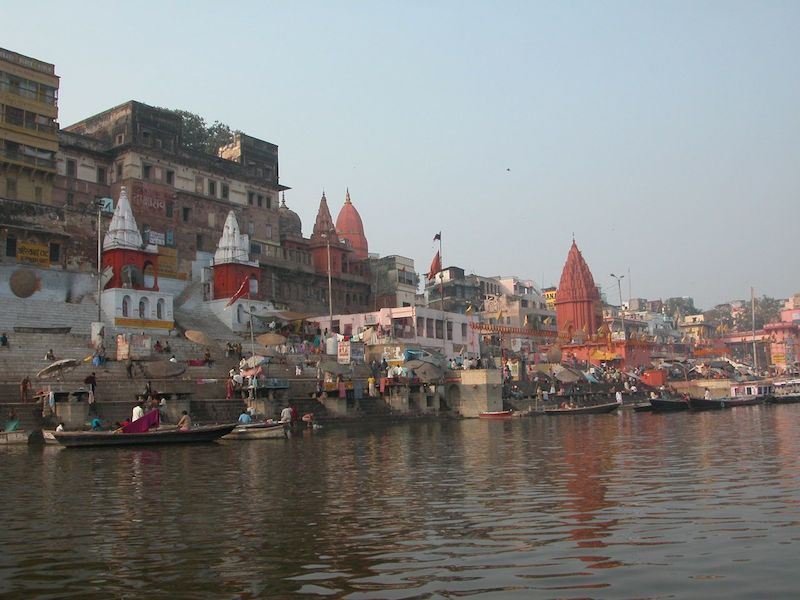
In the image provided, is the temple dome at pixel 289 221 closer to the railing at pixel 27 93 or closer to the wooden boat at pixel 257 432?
the railing at pixel 27 93

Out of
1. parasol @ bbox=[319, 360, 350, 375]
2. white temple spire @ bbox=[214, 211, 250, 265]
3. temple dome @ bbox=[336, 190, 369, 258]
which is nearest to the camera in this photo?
parasol @ bbox=[319, 360, 350, 375]

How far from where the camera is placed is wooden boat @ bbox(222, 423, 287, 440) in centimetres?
2612

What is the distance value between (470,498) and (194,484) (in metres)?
5.39

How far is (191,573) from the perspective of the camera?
304 inches

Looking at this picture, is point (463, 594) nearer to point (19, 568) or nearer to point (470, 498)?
point (19, 568)

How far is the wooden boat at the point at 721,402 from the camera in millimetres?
54594

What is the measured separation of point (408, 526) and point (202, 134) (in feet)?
199

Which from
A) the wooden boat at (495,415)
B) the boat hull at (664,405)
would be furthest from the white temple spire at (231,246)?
the boat hull at (664,405)

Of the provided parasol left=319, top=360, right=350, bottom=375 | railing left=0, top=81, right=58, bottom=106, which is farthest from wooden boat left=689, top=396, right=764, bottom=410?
railing left=0, top=81, right=58, bottom=106

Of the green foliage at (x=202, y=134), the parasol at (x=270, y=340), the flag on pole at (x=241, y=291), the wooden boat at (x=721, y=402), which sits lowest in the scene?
the wooden boat at (x=721, y=402)

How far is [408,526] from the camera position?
9.94m

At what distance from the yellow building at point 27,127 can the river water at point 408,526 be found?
2841cm

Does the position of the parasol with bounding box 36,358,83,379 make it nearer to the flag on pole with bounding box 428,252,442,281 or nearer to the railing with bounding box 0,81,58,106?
the railing with bounding box 0,81,58,106

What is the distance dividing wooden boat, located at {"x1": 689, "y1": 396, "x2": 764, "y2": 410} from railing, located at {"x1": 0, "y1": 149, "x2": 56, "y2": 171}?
4141 centimetres
